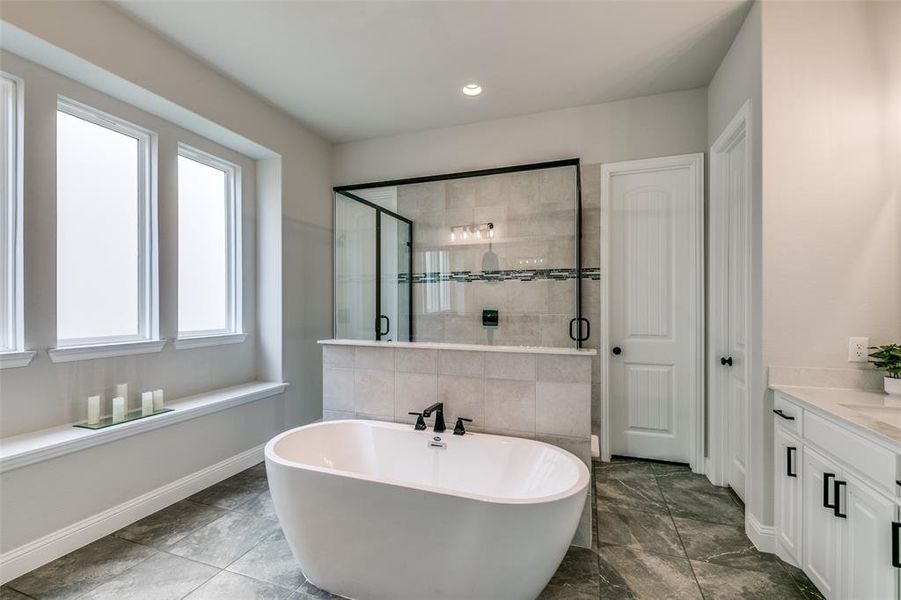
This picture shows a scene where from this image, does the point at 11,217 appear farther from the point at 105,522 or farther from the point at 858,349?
the point at 858,349

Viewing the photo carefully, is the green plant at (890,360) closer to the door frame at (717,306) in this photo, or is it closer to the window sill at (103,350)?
the door frame at (717,306)

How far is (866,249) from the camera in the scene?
5.99ft

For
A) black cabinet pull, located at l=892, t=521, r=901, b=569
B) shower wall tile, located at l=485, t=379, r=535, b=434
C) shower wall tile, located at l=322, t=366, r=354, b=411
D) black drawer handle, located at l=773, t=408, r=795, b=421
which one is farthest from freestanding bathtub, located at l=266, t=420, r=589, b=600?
black drawer handle, located at l=773, t=408, r=795, b=421

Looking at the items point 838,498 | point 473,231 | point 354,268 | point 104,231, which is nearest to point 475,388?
point 473,231

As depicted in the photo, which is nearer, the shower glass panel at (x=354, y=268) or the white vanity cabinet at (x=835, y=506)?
the white vanity cabinet at (x=835, y=506)

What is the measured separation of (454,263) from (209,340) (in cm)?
193

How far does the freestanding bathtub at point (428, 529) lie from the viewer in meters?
1.41

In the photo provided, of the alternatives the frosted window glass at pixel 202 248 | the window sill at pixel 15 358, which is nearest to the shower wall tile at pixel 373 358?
the frosted window glass at pixel 202 248

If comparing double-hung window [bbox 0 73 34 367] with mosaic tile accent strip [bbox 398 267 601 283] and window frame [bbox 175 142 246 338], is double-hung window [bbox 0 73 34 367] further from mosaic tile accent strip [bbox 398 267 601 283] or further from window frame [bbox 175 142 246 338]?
mosaic tile accent strip [bbox 398 267 601 283]

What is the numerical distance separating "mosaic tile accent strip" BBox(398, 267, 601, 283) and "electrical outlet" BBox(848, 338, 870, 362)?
4.82 ft

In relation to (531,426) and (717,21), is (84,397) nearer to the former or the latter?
(531,426)

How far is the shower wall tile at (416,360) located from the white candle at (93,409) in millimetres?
1616

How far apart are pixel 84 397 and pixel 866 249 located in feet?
13.3

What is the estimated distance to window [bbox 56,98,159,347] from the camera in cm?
218
